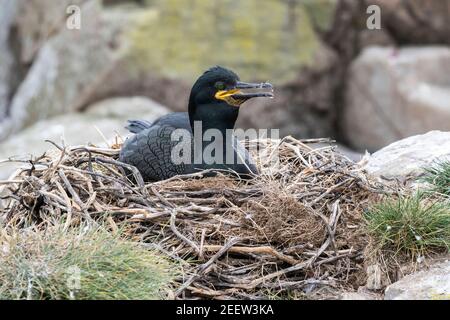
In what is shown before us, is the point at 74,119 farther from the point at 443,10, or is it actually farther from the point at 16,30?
the point at 443,10

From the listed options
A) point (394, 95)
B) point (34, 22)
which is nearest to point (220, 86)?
point (394, 95)

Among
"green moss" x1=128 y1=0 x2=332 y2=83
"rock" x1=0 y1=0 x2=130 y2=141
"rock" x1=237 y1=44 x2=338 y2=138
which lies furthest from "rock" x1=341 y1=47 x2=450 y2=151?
"rock" x1=0 y1=0 x2=130 y2=141

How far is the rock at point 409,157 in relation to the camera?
21.5 ft

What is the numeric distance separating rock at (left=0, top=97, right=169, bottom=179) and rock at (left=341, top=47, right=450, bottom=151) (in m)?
3.05

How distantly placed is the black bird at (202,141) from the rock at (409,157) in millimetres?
915

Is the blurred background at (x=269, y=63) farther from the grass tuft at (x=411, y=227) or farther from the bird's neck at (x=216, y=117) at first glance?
the grass tuft at (x=411, y=227)

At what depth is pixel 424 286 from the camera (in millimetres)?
5074


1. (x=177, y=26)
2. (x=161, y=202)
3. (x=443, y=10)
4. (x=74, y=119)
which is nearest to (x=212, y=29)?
(x=177, y=26)

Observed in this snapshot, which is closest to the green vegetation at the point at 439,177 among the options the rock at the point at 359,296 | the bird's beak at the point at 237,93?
the rock at the point at 359,296

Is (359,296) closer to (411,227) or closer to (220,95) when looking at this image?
(411,227)

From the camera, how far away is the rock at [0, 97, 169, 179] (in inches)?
444

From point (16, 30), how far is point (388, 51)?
6134mm

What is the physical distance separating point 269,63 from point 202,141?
22.6ft
